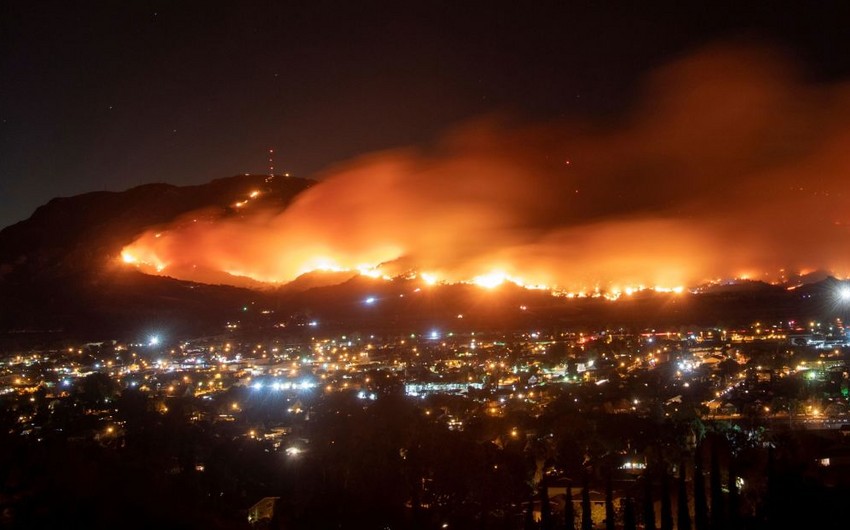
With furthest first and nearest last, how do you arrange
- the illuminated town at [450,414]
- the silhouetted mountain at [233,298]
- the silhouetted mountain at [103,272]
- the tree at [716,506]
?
the silhouetted mountain at [233,298] → the silhouetted mountain at [103,272] → the illuminated town at [450,414] → the tree at [716,506]

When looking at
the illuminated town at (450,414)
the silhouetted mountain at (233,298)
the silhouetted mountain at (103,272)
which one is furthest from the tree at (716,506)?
the silhouetted mountain at (103,272)

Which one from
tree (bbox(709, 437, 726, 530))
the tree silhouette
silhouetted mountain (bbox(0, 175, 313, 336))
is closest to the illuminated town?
tree (bbox(709, 437, 726, 530))

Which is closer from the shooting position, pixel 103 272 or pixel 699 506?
pixel 699 506

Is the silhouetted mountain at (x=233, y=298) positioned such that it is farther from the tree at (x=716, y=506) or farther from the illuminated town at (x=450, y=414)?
the tree at (x=716, y=506)

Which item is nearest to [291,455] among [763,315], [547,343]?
[547,343]

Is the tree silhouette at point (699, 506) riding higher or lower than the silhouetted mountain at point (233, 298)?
lower

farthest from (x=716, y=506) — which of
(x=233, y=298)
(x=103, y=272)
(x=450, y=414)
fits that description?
(x=103, y=272)

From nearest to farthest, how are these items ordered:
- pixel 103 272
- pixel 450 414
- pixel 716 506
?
pixel 716 506, pixel 450 414, pixel 103 272

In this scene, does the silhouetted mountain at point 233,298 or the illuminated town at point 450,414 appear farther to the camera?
the silhouetted mountain at point 233,298

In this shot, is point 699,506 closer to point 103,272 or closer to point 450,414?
point 450,414

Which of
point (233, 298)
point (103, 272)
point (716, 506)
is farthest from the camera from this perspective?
point (233, 298)

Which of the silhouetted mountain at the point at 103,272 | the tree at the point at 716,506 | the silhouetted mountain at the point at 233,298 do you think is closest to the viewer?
the tree at the point at 716,506

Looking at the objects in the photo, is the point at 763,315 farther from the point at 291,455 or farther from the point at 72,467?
the point at 72,467

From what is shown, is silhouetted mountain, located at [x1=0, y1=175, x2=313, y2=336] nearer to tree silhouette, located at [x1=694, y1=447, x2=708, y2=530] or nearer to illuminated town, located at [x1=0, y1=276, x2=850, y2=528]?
illuminated town, located at [x1=0, y1=276, x2=850, y2=528]
